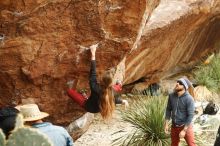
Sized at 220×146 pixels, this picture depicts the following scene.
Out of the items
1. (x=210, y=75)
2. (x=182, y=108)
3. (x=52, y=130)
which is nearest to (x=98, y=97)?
(x=182, y=108)

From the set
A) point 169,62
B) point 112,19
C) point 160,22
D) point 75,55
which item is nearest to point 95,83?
point 75,55

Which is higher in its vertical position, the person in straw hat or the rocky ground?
the person in straw hat

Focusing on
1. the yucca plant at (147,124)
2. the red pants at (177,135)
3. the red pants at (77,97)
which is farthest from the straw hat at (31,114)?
the yucca plant at (147,124)

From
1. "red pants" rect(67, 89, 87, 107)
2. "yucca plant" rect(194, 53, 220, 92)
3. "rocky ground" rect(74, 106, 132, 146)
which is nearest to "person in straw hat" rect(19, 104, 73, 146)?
"red pants" rect(67, 89, 87, 107)

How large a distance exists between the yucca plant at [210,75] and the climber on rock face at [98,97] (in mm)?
7820

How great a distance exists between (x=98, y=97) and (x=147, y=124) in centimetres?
225

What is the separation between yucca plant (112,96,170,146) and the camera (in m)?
8.73

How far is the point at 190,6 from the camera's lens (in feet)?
37.3

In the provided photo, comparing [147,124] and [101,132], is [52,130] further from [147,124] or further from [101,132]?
[101,132]

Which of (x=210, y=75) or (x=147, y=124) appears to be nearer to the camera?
(x=147, y=124)

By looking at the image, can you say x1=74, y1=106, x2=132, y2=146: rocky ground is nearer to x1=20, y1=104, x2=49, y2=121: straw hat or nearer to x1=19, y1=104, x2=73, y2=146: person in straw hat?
x1=20, y1=104, x2=49, y2=121: straw hat

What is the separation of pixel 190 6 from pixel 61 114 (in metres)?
4.98

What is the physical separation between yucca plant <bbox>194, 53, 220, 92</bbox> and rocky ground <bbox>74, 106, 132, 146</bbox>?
3.90 metres

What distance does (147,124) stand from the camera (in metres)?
8.94
